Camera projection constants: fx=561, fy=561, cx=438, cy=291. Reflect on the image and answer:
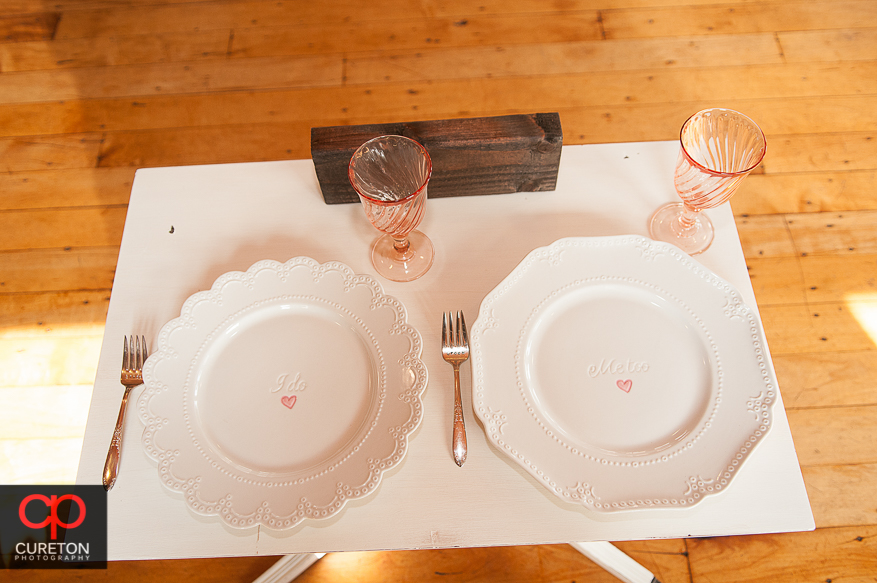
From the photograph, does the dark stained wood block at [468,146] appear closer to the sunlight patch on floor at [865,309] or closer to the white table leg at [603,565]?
the white table leg at [603,565]

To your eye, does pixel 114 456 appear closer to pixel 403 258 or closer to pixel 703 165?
pixel 403 258

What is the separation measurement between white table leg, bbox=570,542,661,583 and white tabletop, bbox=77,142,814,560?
474 millimetres

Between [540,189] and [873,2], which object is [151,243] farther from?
[873,2]

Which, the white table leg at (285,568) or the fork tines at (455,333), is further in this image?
the white table leg at (285,568)

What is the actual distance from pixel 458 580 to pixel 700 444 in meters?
0.78

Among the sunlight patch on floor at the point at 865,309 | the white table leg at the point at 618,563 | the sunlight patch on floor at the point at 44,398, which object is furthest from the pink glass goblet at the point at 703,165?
the sunlight patch on floor at the point at 44,398

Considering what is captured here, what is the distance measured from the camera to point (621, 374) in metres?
0.76

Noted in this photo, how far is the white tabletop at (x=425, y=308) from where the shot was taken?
0.72 m

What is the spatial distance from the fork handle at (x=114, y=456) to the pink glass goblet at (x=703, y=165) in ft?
2.75

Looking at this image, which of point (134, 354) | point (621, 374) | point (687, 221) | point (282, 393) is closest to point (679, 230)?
point (687, 221)

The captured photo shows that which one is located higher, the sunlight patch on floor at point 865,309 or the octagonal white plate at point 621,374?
the sunlight patch on floor at point 865,309

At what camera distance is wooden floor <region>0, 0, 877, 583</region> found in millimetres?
1299

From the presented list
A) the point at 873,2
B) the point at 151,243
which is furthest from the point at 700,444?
the point at 873,2

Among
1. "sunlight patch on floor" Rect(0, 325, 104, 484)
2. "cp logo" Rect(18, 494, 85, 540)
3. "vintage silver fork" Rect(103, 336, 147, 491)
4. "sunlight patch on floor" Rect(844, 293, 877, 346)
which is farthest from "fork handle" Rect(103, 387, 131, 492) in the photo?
"sunlight patch on floor" Rect(844, 293, 877, 346)
